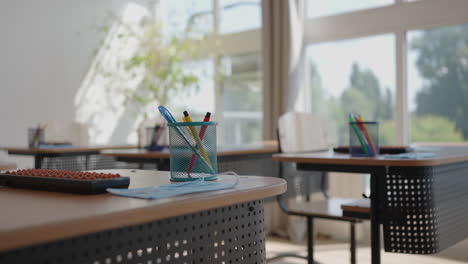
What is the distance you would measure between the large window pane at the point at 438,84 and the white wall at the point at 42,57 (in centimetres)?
326

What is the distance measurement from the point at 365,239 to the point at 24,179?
136 inches

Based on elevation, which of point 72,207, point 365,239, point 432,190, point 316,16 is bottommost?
point 365,239

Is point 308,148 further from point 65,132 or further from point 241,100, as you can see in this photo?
point 65,132

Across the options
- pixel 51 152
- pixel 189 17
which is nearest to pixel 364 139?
pixel 51 152

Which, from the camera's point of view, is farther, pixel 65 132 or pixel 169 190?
pixel 65 132

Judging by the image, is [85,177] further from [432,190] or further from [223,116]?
[223,116]

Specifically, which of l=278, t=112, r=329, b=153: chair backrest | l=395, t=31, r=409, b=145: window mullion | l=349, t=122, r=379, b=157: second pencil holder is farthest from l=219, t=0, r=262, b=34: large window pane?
l=349, t=122, r=379, b=157: second pencil holder

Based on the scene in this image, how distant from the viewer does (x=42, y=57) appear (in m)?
4.96

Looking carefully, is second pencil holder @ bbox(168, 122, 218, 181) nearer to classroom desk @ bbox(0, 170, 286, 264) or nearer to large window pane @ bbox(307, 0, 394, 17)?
classroom desk @ bbox(0, 170, 286, 264)

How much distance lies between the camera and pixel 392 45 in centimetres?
411

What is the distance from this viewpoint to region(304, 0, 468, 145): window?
3842 millimetres

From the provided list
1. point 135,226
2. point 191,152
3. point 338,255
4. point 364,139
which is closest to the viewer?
point 135,226

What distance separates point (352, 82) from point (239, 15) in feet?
4.79

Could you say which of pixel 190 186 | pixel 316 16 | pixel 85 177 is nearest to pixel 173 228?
pixel 190 186
